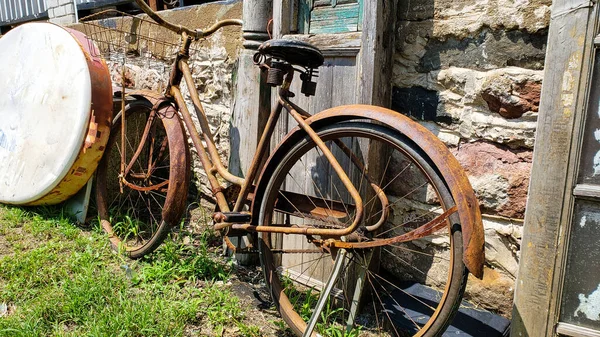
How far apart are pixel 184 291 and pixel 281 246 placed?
0.60 m

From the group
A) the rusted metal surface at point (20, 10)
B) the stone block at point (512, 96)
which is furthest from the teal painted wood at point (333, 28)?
the rusted metal surface at point (20, 10)

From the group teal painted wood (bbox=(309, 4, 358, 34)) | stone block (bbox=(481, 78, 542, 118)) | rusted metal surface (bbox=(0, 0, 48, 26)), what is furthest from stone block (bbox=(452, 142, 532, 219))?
rusted metal surface (bbox=(0, 0, 48, 26))

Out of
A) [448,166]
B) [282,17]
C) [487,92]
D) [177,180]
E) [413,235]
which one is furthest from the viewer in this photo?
[177,180]

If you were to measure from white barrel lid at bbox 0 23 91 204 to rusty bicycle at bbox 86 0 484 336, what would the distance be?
68cm

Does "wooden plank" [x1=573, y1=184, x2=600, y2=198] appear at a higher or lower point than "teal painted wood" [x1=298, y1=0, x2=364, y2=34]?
lower

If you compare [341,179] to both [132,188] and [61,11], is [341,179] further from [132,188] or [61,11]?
[61,11]

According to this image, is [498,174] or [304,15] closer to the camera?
[498,174]

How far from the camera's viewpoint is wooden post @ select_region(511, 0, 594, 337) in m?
1.69

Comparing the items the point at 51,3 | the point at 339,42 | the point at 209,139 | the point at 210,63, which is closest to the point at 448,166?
the point at 339,42

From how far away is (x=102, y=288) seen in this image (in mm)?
2420

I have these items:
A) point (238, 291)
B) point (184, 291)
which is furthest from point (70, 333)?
point (238, 291)

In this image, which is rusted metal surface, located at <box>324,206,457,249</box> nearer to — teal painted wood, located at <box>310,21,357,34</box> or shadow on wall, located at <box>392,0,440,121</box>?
shadow on wall, located at <box>392,0,440,121</box>

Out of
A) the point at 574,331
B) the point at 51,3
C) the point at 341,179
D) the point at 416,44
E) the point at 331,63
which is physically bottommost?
the point at 574,331

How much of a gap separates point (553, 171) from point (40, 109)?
3275 mm
